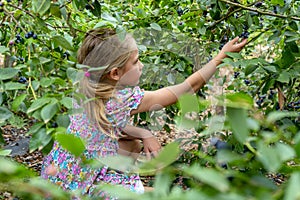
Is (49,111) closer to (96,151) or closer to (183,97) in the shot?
(183,97)

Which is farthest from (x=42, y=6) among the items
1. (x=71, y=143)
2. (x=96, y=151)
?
(x=71, y=143)

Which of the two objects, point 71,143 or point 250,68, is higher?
point 71,143

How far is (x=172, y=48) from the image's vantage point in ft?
8.79

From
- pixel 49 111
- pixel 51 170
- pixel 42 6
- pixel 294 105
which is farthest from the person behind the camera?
pixel 294 105

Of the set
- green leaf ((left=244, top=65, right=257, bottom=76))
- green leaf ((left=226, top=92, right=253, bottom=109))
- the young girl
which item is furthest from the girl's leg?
green leaf ((left=226, top=92, right=253, bottom=109))

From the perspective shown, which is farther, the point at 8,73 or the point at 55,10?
the point at 55,10

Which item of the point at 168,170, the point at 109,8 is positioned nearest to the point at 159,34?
the point at 109,8

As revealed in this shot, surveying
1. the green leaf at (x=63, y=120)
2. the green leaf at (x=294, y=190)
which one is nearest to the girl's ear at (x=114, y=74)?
the green leaf at (x=63, y=120)

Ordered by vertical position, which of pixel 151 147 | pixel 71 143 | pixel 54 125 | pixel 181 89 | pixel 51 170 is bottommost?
pixel 51 170

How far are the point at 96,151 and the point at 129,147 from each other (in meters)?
0.16

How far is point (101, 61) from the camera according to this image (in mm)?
2057

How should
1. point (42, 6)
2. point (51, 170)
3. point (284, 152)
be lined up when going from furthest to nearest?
point (51, 170), point (42, 6), point (284, 152)

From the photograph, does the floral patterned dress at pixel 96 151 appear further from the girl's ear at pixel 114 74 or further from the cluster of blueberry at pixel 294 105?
the cluster of blueberry at pixel 294 105

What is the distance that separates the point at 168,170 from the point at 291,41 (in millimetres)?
1648
